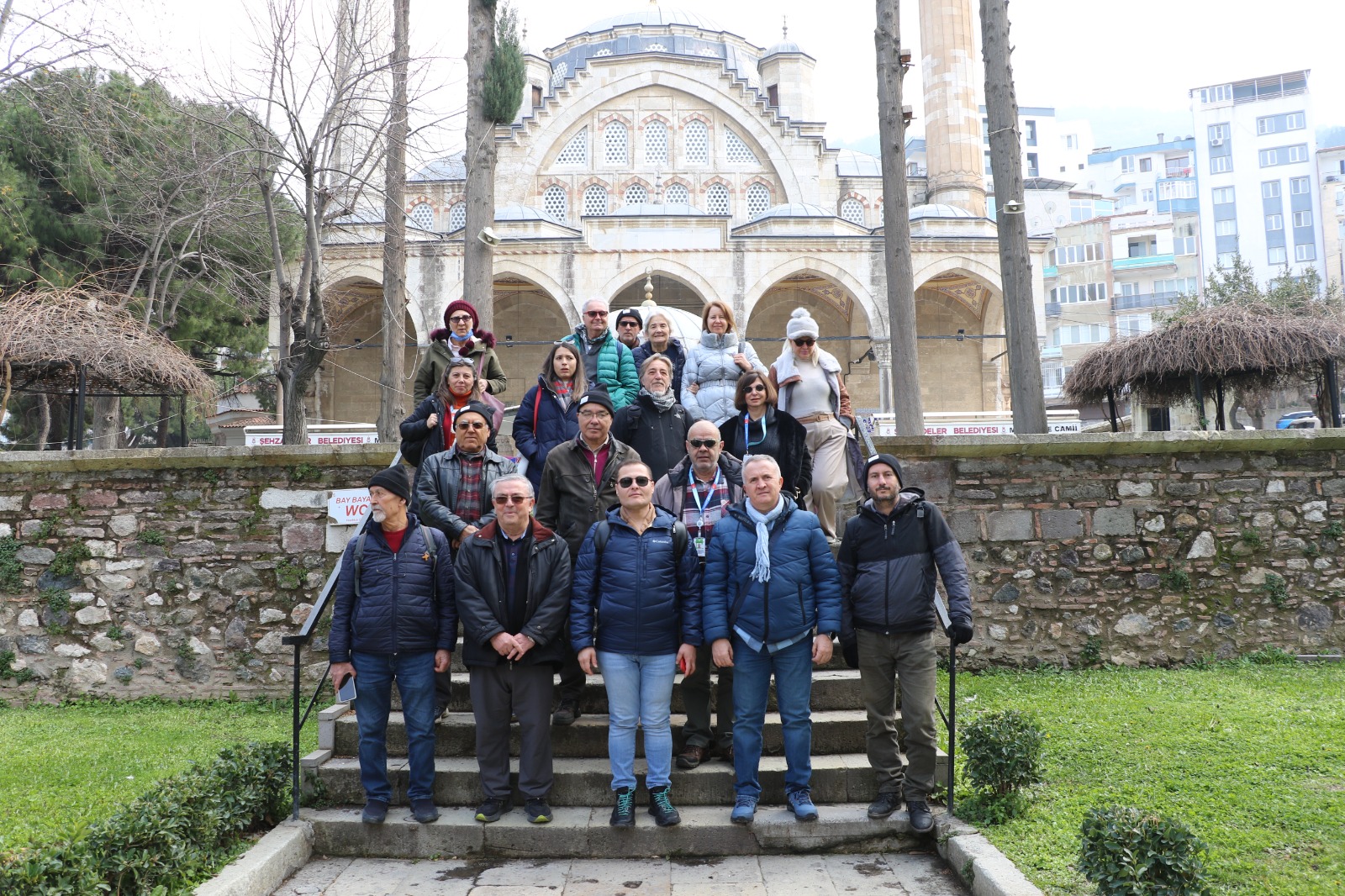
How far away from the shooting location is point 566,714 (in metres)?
5.29

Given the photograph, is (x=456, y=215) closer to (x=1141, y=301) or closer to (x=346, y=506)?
(x=346, y=506)

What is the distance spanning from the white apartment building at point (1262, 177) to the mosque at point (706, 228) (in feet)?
138

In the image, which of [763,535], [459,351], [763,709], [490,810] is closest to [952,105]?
[459,351]

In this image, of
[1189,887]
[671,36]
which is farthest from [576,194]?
[1189,887]

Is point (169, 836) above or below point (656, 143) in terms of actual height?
below

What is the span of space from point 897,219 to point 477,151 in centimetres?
472

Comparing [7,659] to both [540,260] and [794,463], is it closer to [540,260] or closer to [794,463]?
[794,463]

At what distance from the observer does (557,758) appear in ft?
17.2

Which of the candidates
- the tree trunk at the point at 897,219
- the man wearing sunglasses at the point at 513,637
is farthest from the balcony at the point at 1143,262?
the man wearing sunglasses at the point at 513,637

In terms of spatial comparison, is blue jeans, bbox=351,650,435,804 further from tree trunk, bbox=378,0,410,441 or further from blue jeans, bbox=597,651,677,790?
tree trunk, bbox=378,0,410,441

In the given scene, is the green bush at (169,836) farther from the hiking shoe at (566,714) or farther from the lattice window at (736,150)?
the lattice window at (736,150)

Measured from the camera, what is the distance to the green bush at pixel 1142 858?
11.0ft

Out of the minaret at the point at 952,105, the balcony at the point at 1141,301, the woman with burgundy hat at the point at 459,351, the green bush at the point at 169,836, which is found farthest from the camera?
the balcony at the point at 1141,301

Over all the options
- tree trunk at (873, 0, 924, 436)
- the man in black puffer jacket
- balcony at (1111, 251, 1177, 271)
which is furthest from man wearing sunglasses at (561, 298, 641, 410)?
balcony at (1111, 251, 1177, 271)
